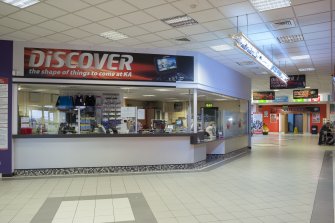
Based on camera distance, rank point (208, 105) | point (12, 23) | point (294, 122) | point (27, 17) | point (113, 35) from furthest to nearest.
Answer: point (294, 122) → point (208, 105) → point (113, 35) → point (12, 23) → point (27, 17)

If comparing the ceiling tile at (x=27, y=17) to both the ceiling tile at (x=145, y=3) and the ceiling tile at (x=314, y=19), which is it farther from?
the ceiling tile at (x=314, y=19)

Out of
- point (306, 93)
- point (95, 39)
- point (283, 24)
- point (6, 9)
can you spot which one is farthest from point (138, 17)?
point (306, 93)

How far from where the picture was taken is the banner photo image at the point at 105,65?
735 centimetres

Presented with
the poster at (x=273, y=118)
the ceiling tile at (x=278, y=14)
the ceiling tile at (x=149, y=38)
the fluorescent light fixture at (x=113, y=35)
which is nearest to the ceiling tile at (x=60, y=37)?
the fluorescent light fixture at (x=113, y=35)

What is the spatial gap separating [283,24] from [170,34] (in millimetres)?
2500

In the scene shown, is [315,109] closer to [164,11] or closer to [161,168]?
[161,168]

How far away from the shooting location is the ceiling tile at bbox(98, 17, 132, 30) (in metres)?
6.01

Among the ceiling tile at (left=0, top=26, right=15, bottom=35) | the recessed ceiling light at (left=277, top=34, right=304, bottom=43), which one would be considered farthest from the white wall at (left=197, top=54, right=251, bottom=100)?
the ceiling tile at (left=0, top=26, right=15, bottom=35)

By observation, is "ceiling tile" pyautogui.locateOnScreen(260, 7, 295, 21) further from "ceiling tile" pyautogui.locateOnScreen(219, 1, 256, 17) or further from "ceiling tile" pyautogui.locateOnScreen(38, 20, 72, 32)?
"ceiling tile" pyautogui.locateOnScreen(38, 20, 72, 32)

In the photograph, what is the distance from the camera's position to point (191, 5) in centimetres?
529

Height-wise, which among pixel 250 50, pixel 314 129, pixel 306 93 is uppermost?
pixel 250 50

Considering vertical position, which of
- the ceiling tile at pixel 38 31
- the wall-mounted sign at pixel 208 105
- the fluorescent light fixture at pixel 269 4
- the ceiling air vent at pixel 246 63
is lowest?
the wall-mounted sign at pixel 208 105

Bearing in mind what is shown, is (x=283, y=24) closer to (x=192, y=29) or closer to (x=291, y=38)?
(x=291, y=38)

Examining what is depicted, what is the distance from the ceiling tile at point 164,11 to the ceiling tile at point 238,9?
832 millimetres
